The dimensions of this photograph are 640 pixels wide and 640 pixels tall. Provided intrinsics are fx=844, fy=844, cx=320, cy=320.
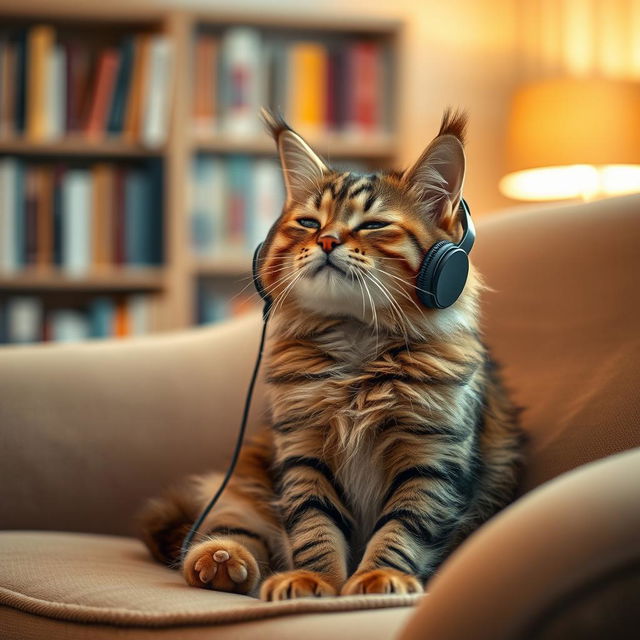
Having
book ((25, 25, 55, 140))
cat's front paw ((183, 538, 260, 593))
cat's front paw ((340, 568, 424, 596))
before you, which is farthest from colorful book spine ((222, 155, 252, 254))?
cat's front paw ((340, 568, 424, 596))

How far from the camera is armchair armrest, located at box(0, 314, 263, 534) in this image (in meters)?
1.25

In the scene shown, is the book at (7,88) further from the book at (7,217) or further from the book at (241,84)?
the book at (241,84)

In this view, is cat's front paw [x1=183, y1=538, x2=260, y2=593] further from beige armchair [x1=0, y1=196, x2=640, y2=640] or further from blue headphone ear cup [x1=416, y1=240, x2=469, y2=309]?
blue headphone ear cup [x1=416, y1=240, x2=469, y2=309]

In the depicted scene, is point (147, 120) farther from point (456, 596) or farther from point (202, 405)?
point (456, 596)

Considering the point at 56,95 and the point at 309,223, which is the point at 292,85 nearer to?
the point at 56,95

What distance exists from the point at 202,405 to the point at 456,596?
87cm

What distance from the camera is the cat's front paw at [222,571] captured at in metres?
0.87

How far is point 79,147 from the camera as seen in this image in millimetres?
2727

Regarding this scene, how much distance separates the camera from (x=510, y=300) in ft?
4.03

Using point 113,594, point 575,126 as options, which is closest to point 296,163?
point 113,594

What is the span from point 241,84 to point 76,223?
708 millimetres

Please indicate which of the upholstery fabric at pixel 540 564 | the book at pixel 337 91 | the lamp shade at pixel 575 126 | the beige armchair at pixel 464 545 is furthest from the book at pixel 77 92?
the upholstery fabric at pixel 540 564

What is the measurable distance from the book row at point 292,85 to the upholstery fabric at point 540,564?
240 centimetres

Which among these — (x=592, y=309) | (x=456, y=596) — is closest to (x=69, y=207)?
(x=592, y=309)
